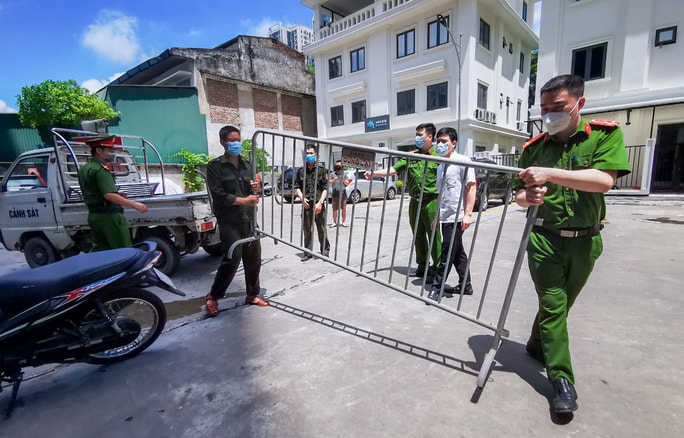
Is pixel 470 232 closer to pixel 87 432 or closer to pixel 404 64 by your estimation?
pixel 87 432

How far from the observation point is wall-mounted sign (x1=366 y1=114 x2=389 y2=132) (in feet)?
62.8

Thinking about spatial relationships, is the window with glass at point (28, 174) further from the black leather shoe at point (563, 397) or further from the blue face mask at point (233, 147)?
the black leather shoe at point (563, 397)

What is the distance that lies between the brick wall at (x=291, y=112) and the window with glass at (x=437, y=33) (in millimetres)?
9874

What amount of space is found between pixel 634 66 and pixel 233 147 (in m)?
15.6

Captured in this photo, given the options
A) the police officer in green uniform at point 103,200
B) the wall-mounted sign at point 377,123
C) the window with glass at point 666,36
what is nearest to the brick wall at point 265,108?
the wall-mounted sign at point 377,123

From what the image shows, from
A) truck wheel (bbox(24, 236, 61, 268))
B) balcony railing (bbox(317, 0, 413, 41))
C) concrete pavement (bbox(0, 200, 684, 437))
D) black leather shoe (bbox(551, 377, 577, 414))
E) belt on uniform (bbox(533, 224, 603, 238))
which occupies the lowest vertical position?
concrete pavement (bbox(0, 200, 684, 437))

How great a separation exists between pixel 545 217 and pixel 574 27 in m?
16.0

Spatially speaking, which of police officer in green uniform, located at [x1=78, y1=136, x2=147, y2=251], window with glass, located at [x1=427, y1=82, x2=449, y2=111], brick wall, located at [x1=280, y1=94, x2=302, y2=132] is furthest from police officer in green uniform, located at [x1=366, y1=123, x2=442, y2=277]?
brick wall, located at [x1=280, y1=94, x2=302, y2=132]

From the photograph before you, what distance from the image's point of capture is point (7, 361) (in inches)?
81.4

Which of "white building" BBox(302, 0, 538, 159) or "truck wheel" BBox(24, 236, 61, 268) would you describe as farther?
"white building" BBox(302, 0, 538, 159)

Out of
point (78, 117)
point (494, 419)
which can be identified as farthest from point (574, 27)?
point (78, 117)

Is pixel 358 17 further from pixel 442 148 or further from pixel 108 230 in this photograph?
pixel 108 230

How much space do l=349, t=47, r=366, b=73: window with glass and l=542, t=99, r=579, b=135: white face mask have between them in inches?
780

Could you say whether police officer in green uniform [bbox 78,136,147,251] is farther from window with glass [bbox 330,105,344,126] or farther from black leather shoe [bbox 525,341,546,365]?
window with glass [bbox 330,105,344,126]
